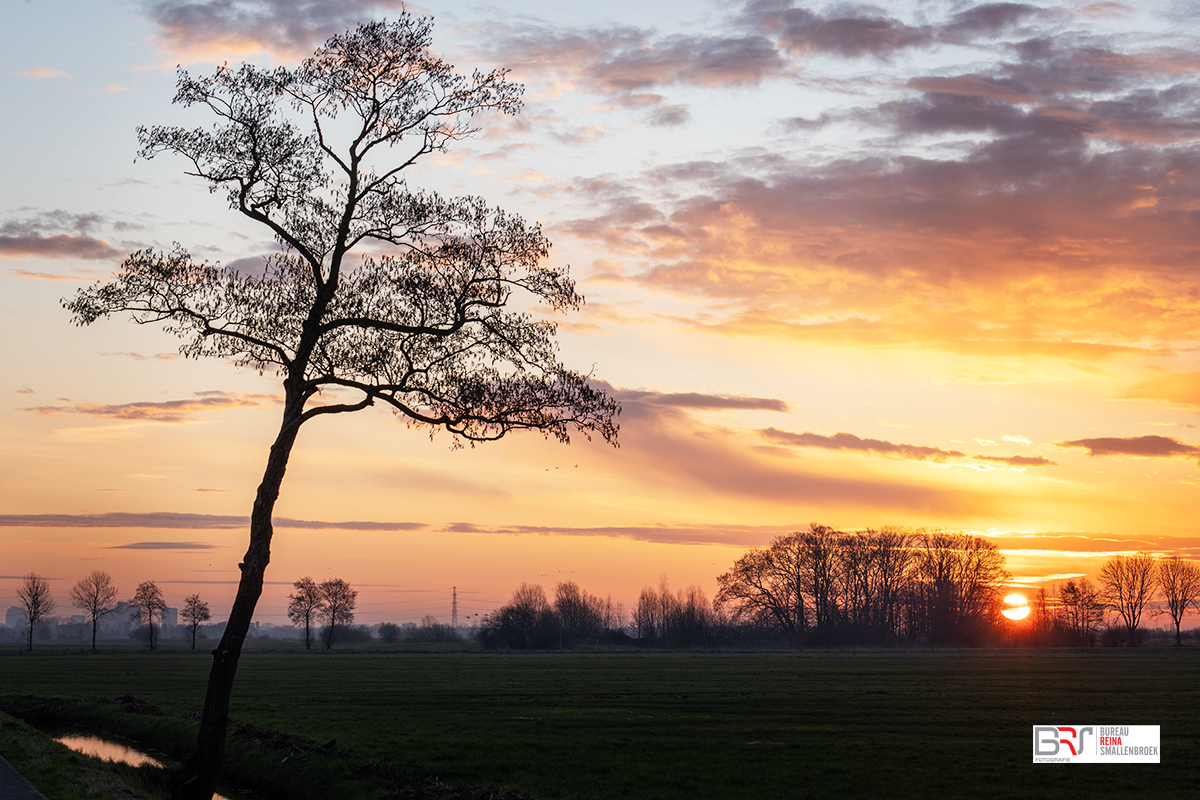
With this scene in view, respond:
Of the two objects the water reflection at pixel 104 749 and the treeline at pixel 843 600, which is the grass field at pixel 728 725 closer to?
the water reflection at pixel 104 749

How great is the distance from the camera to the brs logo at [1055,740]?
2883 centimetres

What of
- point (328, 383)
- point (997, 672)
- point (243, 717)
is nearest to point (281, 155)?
point (328, 383)

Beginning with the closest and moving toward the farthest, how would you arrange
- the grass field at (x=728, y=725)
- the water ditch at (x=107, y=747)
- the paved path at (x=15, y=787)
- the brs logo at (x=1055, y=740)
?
A: the paved path at (x=15, y=787) → the grass field at (x=728, y=725) → the water ditch at (x=107, y=747) → the brs logo at (x=1055, y=740)

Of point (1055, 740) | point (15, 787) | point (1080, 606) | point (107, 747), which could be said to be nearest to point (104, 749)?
point (107, 747)

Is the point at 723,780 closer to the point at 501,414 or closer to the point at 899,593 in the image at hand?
the point at 501,414

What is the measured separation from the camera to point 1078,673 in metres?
69.4

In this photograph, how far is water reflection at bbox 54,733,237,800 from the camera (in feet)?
103

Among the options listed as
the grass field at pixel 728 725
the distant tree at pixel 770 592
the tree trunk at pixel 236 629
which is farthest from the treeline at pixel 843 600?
→ the tree trunk at pixel 236 629

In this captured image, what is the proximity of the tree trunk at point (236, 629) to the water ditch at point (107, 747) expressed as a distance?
7.40 metres

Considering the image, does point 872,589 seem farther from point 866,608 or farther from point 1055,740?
point 1055,740

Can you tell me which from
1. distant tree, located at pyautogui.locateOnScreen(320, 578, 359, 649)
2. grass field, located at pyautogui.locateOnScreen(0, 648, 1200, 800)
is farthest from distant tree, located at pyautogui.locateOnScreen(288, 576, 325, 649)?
grass field, located at pyautogui.locateOnScreen(0, 648, 1200, 800)

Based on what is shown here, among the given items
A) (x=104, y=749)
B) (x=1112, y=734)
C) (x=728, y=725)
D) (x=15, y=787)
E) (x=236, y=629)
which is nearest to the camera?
(x=15, y=787)

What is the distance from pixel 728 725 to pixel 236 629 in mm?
22493

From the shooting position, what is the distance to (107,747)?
35344 mm
